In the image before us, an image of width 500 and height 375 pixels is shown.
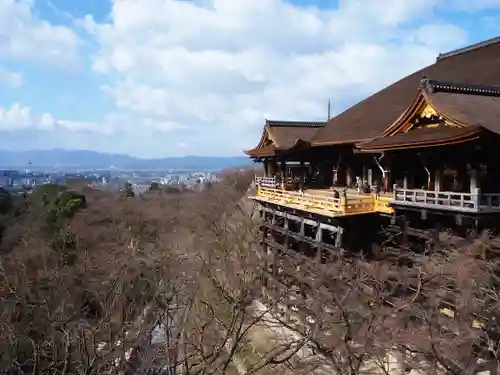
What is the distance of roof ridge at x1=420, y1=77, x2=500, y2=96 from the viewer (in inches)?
490

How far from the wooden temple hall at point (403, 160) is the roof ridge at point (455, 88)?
0.10 feet

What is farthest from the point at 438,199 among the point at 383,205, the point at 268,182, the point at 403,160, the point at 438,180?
the point at 268,182

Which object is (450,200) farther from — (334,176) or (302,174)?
(302,174)

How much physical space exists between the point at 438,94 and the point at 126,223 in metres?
28.2

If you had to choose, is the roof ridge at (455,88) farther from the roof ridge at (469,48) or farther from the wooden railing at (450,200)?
the roof ridge at (469,48)

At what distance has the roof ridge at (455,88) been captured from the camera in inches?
490

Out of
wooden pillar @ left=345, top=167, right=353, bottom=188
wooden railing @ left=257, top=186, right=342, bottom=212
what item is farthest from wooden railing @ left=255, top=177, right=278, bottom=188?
wooden pillar @ left=345, top=167, right=353, bottom=188

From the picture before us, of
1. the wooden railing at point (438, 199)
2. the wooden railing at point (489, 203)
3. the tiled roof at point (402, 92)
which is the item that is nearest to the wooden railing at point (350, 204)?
the wooden railing at point (438, 199)

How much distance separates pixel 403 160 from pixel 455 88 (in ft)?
8.35

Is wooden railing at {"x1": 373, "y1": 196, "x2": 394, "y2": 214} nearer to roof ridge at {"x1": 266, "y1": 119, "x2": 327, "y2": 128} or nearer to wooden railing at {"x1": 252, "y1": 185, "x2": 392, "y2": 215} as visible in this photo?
wooden railing at {"x1": 252, "y1": 185, "x2": 392, "y2": 215}

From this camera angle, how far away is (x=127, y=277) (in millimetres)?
16062

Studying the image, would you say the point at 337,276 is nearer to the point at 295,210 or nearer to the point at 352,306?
the point at 352,306

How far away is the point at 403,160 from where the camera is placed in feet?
46.7

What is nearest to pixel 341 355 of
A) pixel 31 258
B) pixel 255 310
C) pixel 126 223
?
pixel 255 310
